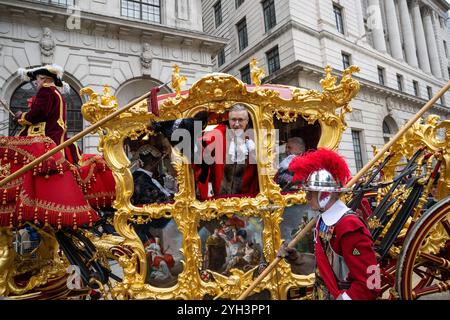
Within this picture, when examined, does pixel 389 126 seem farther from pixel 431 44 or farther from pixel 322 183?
pixel 322 183

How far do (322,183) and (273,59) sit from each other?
1721cm

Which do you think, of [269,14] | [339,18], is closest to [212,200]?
[269,14]

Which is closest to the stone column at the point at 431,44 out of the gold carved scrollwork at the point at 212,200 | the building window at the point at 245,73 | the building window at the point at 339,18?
the building window at the point at 339,18

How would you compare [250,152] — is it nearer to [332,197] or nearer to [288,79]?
[332,197]

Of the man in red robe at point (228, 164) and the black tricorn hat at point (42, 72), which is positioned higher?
the black tricorn hat at point (42, 72)

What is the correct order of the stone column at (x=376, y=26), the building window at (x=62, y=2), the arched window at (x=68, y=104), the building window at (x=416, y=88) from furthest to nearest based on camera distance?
the building window at (x=416, y=88)
the stone column at (x=376, y=26)
the building window at (x=62, y=2)
the arched window at (x=68, y=104)

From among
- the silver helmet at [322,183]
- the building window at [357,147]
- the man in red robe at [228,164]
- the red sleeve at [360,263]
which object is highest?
the building window at [357,147]

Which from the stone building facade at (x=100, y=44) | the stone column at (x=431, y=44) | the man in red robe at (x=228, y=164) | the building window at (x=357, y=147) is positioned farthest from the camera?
the stone column at (x=431, y=44)

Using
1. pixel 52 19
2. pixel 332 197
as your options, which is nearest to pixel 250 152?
pixel 332 197

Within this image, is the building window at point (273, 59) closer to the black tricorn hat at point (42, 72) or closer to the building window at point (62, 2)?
the building window at point (62, 2)

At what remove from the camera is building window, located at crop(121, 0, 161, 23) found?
1283 centimetres

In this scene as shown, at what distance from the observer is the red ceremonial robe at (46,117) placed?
3.79 metres

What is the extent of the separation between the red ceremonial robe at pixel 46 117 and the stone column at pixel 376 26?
75.0ft
